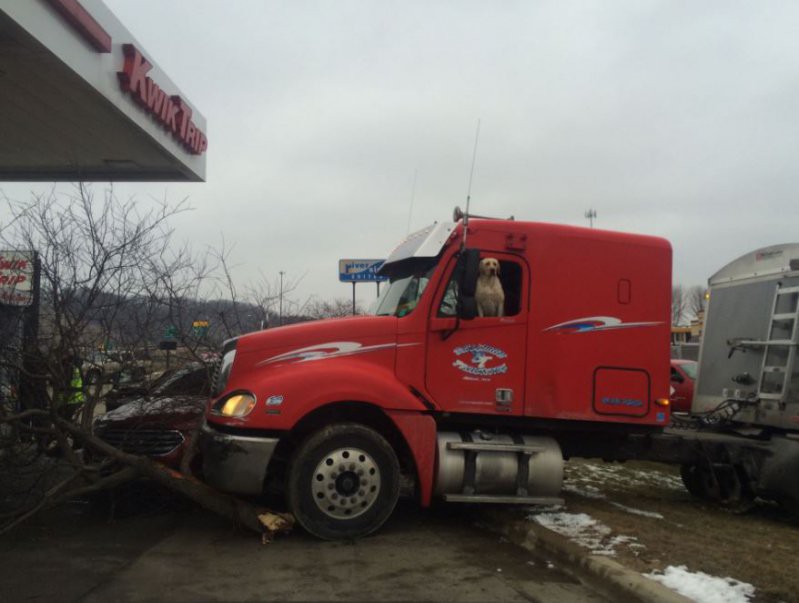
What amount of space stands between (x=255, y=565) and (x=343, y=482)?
3.17 ft

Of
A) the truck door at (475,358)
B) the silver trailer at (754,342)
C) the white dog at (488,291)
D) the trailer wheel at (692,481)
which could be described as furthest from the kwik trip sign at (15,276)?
the silver trailer at (754,342)

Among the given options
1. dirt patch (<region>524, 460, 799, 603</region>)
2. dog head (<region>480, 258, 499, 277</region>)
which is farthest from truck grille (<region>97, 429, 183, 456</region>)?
dirt patch (<region>524, 460, 799, 603</region>)

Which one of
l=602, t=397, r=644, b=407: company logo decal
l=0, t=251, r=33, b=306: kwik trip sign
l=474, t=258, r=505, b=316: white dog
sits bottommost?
l=602, t=397, r=644, b=407: company logo decal

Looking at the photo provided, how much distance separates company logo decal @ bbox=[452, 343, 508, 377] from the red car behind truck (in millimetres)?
16

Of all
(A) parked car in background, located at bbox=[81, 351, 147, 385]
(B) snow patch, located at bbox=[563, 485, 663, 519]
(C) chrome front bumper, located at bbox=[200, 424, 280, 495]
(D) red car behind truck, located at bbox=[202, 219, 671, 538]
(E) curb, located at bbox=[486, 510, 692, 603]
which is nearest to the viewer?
(E) curb, located at bbox=[486, 510, 692, 603]

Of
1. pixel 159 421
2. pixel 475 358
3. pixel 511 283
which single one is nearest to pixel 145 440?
pixel 159 421

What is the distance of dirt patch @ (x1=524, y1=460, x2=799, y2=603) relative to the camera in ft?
15.6

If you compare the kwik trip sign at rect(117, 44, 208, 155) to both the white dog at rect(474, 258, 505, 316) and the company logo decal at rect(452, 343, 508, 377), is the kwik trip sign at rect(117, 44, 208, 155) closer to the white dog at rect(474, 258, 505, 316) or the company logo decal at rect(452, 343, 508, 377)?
the white dog at rect(474, 258, 505, 316)

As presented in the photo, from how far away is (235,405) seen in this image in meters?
5.57

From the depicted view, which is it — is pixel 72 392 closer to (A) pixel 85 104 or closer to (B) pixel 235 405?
(B) pixel 235 405

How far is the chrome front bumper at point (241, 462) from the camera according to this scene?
17.8ft

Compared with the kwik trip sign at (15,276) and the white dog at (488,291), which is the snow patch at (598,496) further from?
the kwik trip sign at (15,276)

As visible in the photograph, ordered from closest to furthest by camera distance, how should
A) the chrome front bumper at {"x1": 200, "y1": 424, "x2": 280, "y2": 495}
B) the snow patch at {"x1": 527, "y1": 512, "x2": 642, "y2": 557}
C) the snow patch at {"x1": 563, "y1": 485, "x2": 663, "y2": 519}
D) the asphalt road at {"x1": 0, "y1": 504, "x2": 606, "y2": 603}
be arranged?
1. the asphalt road at {"x1": 0, "y1": 504, "x2": 606, "y2": 603}
2. the snow patch at {"x1": 527, "y1": 512, "x2": 642, "y2": 557}
3. the chrome front bumper at {"x1": 200, "y1": 424, "x2": 280, "y2": 495}
4. the snow patch at {"x1": 563, "y1": 485, "x2": 663, "y2": 519}

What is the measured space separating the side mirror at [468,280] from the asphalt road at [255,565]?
2072 millimetres
